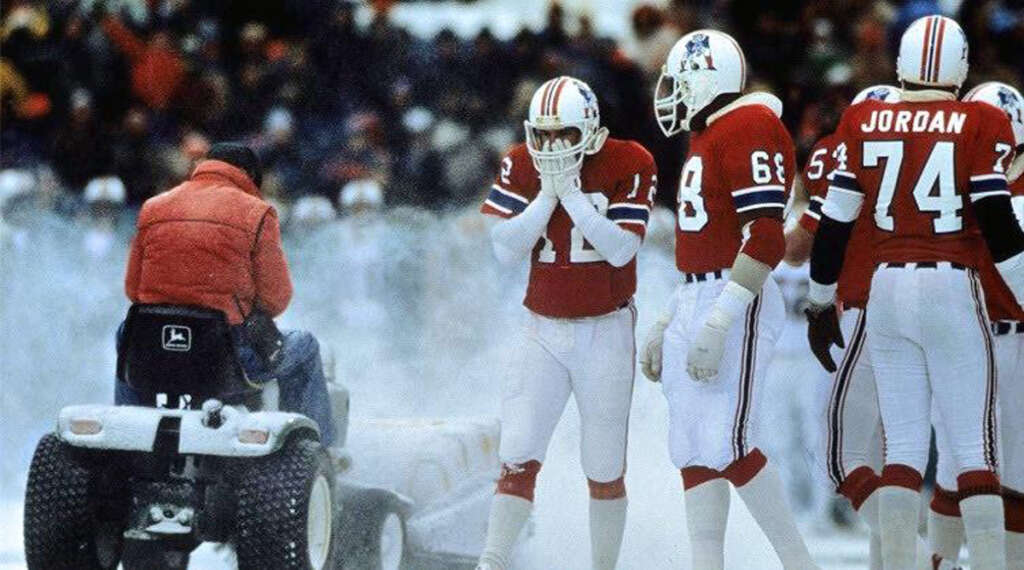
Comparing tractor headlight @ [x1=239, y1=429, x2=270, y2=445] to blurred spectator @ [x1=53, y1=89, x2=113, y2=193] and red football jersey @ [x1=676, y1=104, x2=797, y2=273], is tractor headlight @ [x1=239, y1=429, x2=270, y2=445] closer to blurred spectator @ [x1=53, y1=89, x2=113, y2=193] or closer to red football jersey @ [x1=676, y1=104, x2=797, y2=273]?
red football jersey @ [x1=676, y1=104, x2=797, y2=273]

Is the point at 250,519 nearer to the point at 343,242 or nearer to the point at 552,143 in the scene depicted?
the point at 552,143

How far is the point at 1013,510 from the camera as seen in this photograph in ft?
25.7

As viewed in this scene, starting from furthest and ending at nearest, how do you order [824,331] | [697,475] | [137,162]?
[137,162] → [824,331] → [697,475]

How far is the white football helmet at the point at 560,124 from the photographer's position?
765 cm

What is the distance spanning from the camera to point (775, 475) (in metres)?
7.27

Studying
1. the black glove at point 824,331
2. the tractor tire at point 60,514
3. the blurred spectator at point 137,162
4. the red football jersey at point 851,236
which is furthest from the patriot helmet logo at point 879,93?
the blurred spectator at point 137,162

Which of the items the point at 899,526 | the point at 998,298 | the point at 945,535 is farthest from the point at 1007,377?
the point at 899,526

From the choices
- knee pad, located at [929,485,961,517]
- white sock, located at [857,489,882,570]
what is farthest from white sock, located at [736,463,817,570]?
knee pad, located at [929,485,961,517]

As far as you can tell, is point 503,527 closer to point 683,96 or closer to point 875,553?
point 875,553

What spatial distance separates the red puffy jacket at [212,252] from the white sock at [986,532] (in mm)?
2596

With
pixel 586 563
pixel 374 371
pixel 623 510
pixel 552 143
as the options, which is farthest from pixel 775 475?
pixel 374 371

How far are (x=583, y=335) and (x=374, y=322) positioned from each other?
501cm

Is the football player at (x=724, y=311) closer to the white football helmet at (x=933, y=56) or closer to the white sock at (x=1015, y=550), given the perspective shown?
the white football helmet at (x=933, y=56)

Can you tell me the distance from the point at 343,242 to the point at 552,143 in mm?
5506
